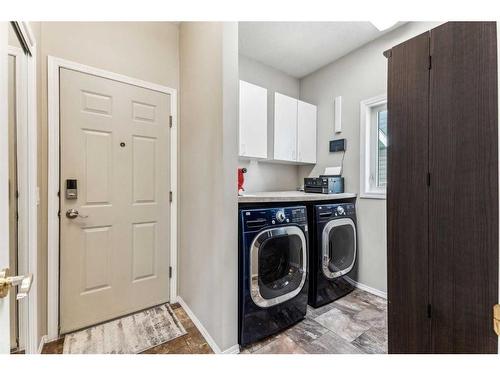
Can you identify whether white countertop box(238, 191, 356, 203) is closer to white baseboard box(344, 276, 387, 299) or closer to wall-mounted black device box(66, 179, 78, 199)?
white baseboard box(344, 276, 387, 299)

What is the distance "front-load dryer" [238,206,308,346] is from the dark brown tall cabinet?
66 centimetres

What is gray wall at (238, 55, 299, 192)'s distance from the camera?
2.66 metres

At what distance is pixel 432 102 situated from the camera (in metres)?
1.12

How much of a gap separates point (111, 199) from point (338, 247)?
6.94 feet

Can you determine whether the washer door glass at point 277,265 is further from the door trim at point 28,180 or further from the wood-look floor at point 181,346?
the door trim at point 28,180

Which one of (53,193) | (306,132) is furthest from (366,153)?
(53,193)

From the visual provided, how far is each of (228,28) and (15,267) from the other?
6.03 ft

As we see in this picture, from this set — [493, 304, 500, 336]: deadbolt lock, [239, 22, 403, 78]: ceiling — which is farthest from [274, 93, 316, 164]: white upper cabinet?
[493, 304, 500, 336]: deadbolt lock

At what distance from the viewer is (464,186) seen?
1005mm

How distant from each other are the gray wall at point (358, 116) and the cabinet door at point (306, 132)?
89 mm

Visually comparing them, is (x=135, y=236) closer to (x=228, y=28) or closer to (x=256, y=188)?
(x=256, y=188)

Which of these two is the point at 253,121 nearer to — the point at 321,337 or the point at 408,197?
the point at 408,197

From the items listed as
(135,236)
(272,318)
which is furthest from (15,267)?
(272,318)

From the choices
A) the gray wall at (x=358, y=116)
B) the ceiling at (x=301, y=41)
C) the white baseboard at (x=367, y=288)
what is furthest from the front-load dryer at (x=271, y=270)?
the ceiling at (x=301, y=41)
